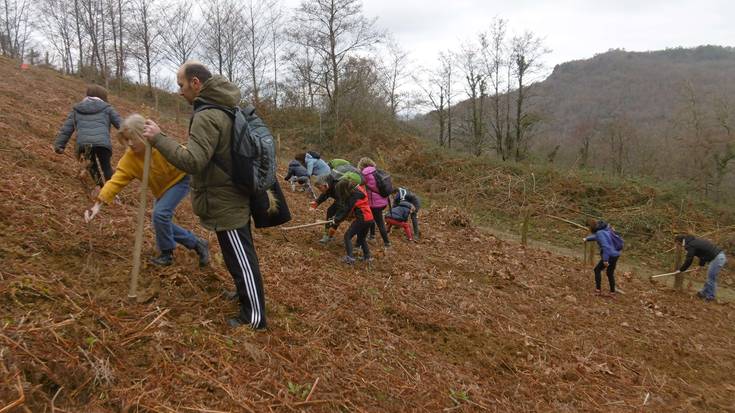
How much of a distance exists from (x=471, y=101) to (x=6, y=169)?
25574mm

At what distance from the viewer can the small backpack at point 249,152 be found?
9.40ft

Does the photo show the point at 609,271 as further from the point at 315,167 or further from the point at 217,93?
the point at 217,93

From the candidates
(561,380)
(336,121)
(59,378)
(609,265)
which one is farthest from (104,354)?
(336,121)

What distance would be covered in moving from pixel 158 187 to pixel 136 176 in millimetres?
307

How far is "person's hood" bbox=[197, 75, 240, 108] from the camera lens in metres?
2.85

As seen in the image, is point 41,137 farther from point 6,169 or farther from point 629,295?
point 629,295

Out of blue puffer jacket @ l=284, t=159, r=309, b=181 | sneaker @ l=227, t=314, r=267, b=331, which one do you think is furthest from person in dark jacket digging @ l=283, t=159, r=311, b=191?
sneaker @ l=227, t=314, r=267, b=331

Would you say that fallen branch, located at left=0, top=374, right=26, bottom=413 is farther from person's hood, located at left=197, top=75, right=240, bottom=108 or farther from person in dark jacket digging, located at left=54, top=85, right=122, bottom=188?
person in dark jacket digging, located at left=54, top=85, right=122, bottom=188

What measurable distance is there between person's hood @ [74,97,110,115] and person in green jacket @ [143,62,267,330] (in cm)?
319

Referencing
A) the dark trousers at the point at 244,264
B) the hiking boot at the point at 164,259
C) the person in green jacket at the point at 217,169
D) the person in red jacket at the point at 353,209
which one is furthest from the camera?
the person in red jacket at the point at 353,209

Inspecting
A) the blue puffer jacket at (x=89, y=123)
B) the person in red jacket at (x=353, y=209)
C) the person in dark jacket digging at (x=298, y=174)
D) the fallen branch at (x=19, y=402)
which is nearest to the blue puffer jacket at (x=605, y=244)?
the person in red jacket at (x=353, y=209)

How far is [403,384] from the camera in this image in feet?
10.9

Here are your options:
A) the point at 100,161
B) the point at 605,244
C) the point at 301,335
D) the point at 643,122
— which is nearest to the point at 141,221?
the point at 301,335

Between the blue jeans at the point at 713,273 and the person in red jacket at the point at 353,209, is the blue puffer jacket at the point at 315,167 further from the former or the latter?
the blue jeans at the point at 713,273
